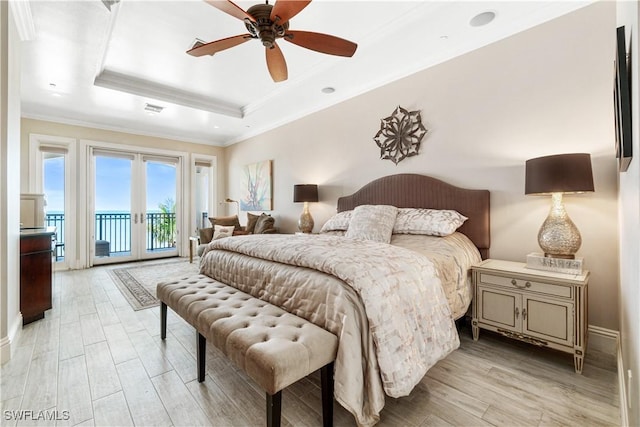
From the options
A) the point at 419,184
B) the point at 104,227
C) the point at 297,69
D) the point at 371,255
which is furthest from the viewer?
the point at 104,227

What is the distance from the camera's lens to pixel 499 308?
2.14 meters

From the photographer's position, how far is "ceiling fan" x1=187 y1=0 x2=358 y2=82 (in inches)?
68.2

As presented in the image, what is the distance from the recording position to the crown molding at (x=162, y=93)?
3686 millimetres

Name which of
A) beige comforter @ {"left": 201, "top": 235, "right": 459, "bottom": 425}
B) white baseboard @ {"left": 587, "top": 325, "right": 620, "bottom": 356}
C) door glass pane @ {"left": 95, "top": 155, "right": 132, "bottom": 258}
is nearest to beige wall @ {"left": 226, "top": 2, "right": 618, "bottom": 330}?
white baseboard @ {"left": 587, "top": 325, "right": 620, "bottom": 356}

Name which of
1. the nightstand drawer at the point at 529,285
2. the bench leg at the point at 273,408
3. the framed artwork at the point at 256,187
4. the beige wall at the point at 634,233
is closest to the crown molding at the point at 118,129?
the framed artwork at the point at 256,187

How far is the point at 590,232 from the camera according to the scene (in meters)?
2.15

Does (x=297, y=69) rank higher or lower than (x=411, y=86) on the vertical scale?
higher

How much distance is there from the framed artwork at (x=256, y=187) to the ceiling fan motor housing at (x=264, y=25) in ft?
11.6

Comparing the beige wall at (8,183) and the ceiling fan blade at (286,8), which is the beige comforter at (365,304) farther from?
the beige wall at (8,183)

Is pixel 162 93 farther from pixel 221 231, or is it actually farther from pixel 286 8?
pixel 286 8

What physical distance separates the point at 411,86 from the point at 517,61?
3.38 ft

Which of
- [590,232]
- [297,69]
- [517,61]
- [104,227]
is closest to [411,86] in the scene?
[517,61]

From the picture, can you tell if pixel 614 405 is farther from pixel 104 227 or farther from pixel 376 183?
pixel 104 227

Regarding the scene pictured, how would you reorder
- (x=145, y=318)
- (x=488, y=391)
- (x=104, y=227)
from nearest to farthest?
(x=488, y=391)
(x=145, y=318)
(x=104, y=227)
